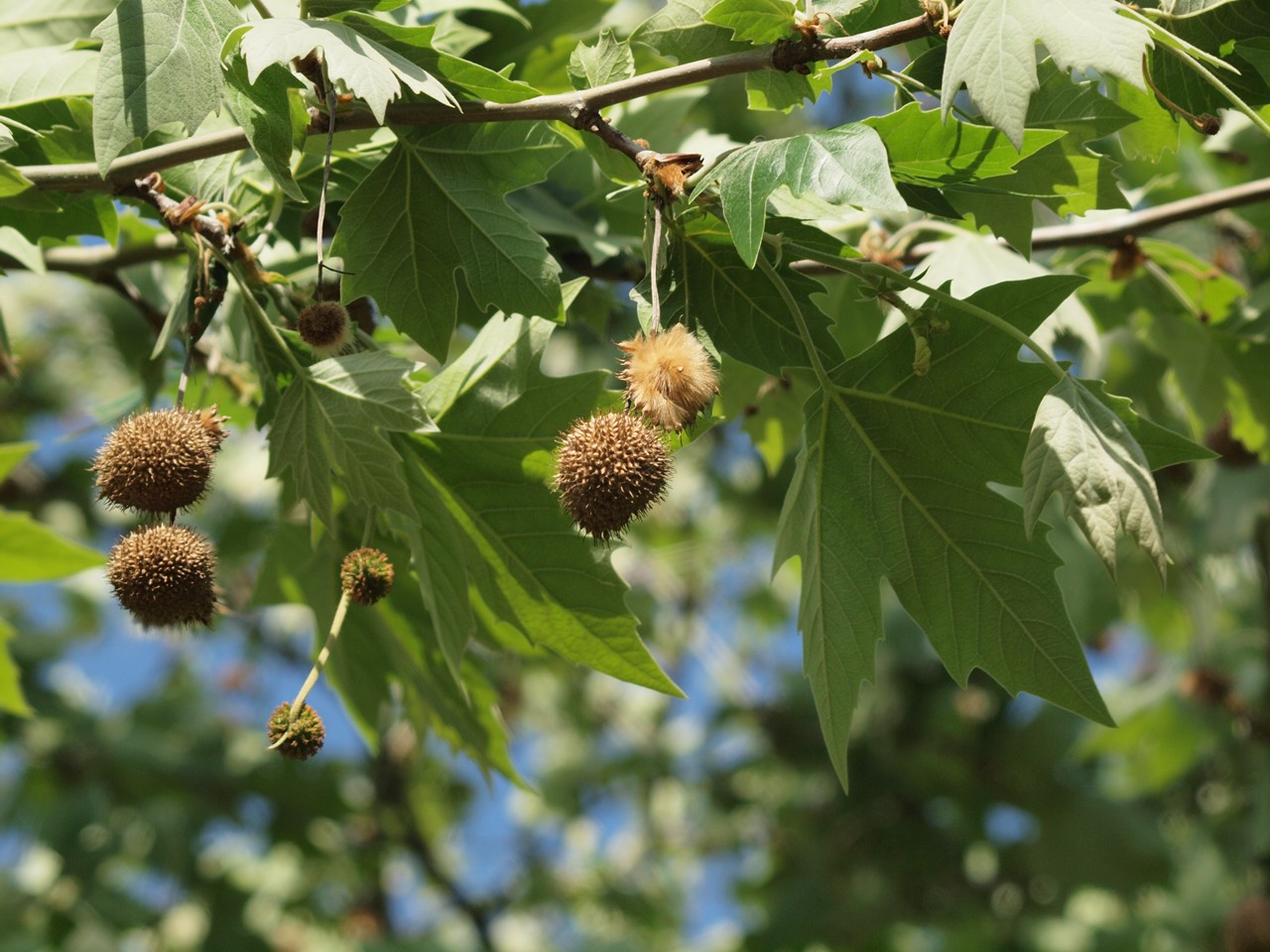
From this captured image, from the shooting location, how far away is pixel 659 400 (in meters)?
1.63

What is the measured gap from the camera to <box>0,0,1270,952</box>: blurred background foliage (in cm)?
541

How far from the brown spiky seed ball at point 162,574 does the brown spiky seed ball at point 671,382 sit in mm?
667

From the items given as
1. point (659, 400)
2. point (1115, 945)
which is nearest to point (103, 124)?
point (659, 400)

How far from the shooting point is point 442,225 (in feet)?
6.67

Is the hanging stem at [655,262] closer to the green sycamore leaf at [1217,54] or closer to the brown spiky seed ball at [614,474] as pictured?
the brown spiky seed ball at [614,474]

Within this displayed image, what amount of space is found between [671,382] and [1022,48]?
24.7 inches

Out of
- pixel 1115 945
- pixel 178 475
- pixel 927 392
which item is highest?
pixel 927 392

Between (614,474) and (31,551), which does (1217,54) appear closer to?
(614,474)

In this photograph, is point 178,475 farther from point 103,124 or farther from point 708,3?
point 708,3

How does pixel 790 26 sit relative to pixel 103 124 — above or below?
above

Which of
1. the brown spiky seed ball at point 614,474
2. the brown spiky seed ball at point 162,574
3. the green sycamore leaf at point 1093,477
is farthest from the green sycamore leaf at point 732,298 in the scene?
the brown spiky seed ball at point 162,574

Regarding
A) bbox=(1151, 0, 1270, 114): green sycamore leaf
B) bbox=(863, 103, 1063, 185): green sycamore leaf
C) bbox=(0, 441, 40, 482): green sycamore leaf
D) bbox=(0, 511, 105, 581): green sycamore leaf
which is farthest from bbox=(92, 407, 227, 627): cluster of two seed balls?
bbox=(1151, 0, 1270, 114): green sycamore leaf

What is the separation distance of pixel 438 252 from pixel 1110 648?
6061 millimetres

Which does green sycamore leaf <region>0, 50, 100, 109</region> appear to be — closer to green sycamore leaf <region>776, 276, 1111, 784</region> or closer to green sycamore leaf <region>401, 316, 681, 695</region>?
green sycamore leaf <region>401, 316, 681, 695</region>
